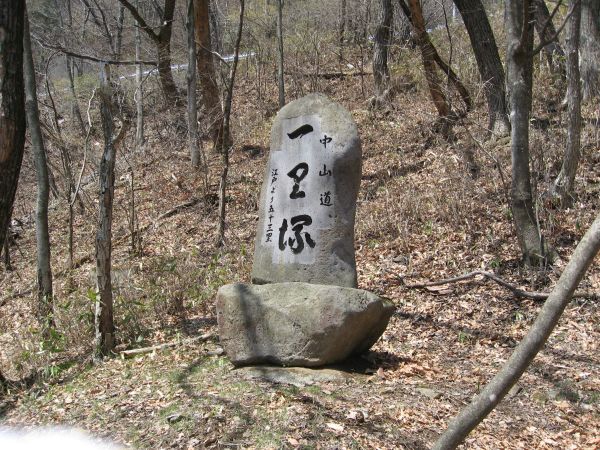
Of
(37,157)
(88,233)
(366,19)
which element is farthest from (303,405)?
(366,19)

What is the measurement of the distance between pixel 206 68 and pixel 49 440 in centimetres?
1185

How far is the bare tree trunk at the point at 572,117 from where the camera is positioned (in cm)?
769

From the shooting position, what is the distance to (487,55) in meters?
10.4

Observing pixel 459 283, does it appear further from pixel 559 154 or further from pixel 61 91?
pixel 61 91

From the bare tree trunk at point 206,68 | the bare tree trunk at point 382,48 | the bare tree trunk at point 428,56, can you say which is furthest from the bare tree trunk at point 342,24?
the bare tree trunk at point 428,56

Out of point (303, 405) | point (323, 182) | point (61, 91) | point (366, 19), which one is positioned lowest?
point (303, 405)

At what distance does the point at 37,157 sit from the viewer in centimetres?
845

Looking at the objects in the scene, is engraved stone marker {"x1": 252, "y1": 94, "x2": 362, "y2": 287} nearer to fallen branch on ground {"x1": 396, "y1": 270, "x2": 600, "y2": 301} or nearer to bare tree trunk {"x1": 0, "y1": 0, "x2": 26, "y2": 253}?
fallen branch on ground {"x1": 396, "y1": 270, "x2": 600, "y2": 301}

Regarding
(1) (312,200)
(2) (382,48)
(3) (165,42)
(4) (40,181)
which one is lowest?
(1) (312,200)

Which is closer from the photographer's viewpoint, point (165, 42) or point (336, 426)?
point (336, 426)

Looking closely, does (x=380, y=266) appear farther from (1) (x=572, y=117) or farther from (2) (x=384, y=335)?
(1) (x=572, y=117)

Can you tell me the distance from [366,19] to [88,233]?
39.7ft

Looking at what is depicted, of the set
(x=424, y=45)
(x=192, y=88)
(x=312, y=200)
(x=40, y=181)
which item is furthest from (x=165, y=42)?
(x=312, y=200)

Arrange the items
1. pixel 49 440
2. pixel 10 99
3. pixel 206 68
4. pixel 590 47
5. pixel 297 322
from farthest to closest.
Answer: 1. pixel 206 68
2. pixel 590 47
3. pixel 297 322
4. pixel 49 440
5. pixel 10 99
